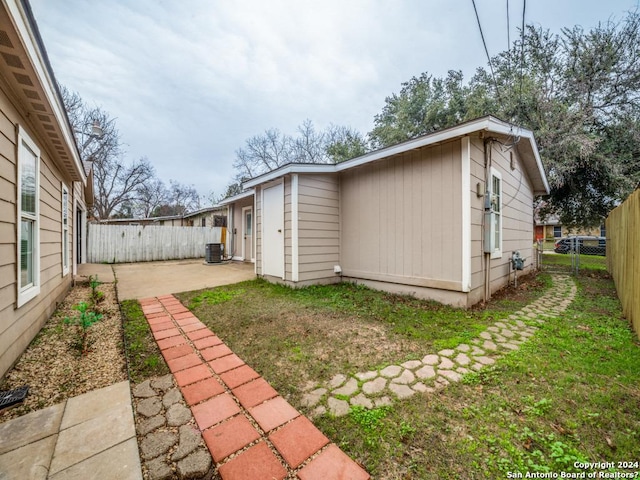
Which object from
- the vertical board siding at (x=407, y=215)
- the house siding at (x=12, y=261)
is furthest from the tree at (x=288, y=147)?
the house siding at (x=12, y=261)

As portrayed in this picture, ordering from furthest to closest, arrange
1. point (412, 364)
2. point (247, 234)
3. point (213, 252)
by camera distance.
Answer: point (247, 234)
point (213, 252)
point (412, 364)

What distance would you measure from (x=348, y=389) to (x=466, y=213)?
10.3 ft

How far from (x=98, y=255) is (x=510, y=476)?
12.5 m

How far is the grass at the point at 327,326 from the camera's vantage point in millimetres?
2381

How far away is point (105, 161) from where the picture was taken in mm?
16750

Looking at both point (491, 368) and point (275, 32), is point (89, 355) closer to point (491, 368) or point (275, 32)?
point (491, 368)

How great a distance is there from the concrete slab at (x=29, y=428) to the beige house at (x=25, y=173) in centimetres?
80

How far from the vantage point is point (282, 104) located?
13.9 meters

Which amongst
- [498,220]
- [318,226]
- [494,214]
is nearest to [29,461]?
[318,226]

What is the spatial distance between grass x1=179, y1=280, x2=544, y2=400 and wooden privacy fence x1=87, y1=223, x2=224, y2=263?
7385mm

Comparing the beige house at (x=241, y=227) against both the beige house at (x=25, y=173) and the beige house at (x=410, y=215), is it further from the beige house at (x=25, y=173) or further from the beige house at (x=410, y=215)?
the beige house at (x=25, y=173)

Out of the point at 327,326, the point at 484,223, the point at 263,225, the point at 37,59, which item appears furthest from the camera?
the point at 263,225

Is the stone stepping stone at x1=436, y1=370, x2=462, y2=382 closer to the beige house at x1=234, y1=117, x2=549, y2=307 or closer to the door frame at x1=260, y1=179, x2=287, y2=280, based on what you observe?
the beige house at x1=234, y1=117, x2=549, y2=307

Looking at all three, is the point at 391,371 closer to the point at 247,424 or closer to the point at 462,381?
the point at 462,381
